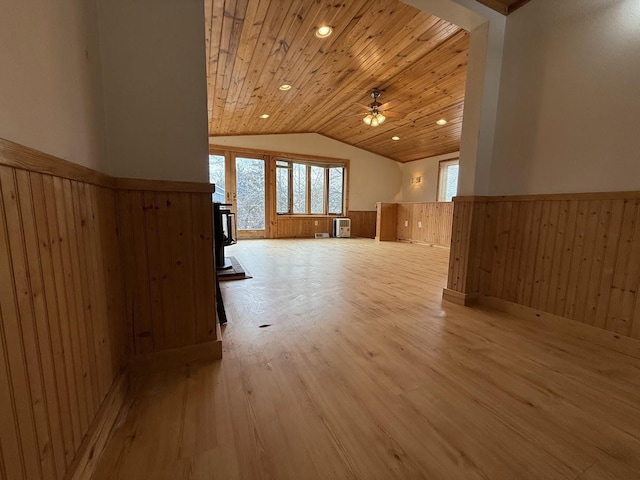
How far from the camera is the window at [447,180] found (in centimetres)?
752

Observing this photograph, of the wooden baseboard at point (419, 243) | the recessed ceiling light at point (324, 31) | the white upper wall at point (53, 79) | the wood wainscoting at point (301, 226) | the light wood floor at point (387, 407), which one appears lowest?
the light wood floor at point (387, 407)

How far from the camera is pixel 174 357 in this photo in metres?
1.41

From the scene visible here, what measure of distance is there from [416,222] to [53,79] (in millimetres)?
7232

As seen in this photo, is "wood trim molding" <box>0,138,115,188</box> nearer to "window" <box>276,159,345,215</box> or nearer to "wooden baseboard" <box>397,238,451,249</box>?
"wooden baseboard" <box>397,238,451,249</box>

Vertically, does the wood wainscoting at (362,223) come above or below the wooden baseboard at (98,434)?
above

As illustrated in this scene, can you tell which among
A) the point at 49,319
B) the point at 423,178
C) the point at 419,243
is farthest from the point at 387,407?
the point at 423,178

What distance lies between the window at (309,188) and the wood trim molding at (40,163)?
678 cm

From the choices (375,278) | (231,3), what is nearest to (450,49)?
(231,3)

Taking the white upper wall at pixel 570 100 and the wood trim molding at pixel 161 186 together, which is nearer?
the wood trim molding at pixel 161 186

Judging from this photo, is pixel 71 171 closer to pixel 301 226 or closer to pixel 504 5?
pixel 504 5

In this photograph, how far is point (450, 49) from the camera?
3.45 metres

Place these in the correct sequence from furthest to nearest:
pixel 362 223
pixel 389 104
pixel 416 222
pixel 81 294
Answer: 1. pixel 362 223
2. pixel 416 222
3. pixel 389 104
4. pixel 81 294

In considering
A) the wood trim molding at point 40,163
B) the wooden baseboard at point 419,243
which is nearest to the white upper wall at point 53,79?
the wood trim molding at point 40,163

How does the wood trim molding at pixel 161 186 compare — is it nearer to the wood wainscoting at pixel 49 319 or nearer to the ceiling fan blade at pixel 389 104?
the wood wainscoting at pixel 49 319
